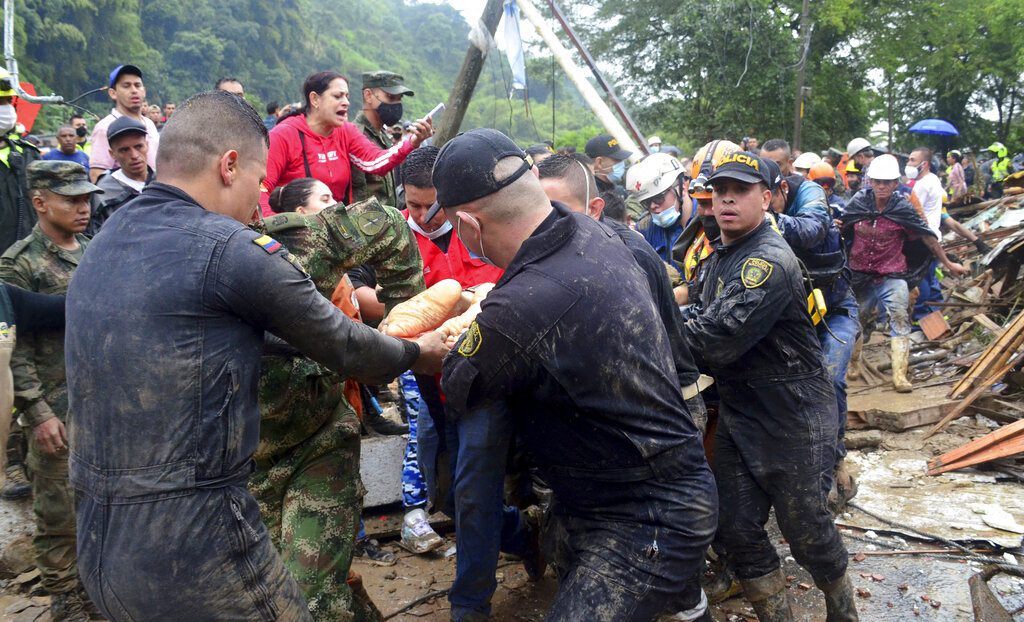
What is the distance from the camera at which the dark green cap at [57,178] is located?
4152 mm

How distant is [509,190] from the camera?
7.85 feet

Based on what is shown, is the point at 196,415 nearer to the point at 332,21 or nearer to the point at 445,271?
the point at 445,271

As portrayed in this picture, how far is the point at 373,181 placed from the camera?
18.9 ft

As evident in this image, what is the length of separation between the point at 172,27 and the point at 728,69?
119 feet

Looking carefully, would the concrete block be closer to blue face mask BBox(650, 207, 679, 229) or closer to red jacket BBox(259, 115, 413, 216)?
red jacket BBox(259, 115, 413, 216)

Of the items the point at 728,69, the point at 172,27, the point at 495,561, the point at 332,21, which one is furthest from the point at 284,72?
the point at 495,561

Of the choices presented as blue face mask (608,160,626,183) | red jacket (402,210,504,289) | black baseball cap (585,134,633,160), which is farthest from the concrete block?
blue face mask (608,160,626,183)

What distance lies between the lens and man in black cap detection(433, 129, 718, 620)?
221cm

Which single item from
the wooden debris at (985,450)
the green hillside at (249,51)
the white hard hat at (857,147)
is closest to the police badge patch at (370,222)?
the wooden debris at (985,450)

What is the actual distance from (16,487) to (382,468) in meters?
2.73

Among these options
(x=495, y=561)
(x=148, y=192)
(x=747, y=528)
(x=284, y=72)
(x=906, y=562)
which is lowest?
(x=284, y=72)

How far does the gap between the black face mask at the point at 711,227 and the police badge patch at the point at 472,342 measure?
244 centimetres

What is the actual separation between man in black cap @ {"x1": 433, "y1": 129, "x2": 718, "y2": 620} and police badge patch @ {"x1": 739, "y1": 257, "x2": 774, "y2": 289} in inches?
46.4

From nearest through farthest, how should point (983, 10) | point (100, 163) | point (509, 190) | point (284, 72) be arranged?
point (509, 190), point (100, 163), point (983, 10), point (284, 72)
